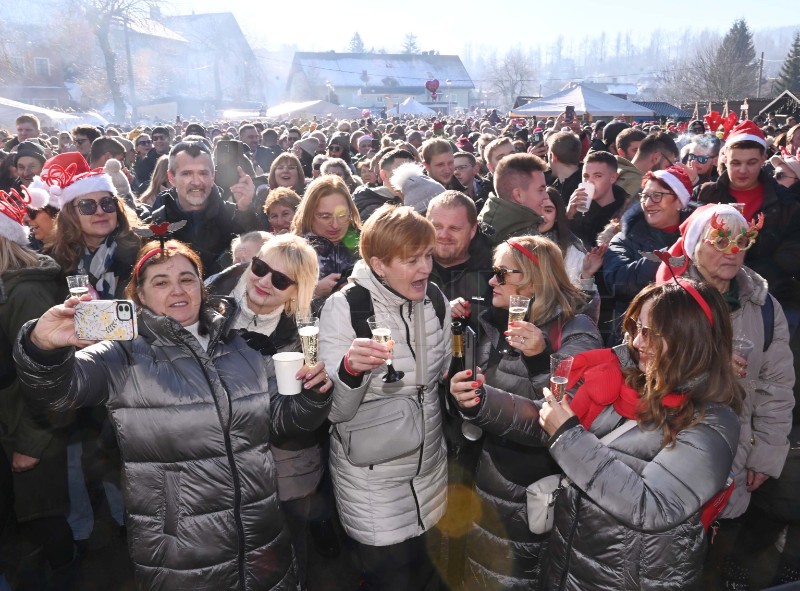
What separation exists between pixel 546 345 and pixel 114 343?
1.98 metres

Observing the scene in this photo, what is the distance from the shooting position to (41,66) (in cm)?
5775

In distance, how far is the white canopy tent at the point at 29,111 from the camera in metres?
27.2

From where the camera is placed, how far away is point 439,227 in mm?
3893

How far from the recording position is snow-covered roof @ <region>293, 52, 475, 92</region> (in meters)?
90.9

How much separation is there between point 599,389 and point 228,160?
227 inches

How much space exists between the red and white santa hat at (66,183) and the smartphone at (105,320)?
232 centimetres

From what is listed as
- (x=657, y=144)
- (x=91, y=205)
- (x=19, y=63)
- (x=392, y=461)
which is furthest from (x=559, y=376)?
(x=19, y=63)

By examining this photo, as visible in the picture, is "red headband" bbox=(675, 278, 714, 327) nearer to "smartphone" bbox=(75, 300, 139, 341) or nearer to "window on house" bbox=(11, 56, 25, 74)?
"smartphone" bbox=(75, 300, 139, 341)

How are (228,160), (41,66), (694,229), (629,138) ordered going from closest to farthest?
(694,229) < (228,160) < (629,138) < (41,66)

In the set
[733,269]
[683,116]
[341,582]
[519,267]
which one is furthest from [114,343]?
[683,116]

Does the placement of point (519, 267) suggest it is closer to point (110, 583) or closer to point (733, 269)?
point (733, 269)

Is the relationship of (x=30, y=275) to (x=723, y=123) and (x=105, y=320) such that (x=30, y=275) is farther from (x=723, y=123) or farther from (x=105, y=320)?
(x=723, y=123)

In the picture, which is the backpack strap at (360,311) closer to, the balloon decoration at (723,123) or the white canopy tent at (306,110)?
the balloon decoration at (723,123)

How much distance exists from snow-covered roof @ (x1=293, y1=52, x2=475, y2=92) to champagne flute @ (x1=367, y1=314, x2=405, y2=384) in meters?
92.4
